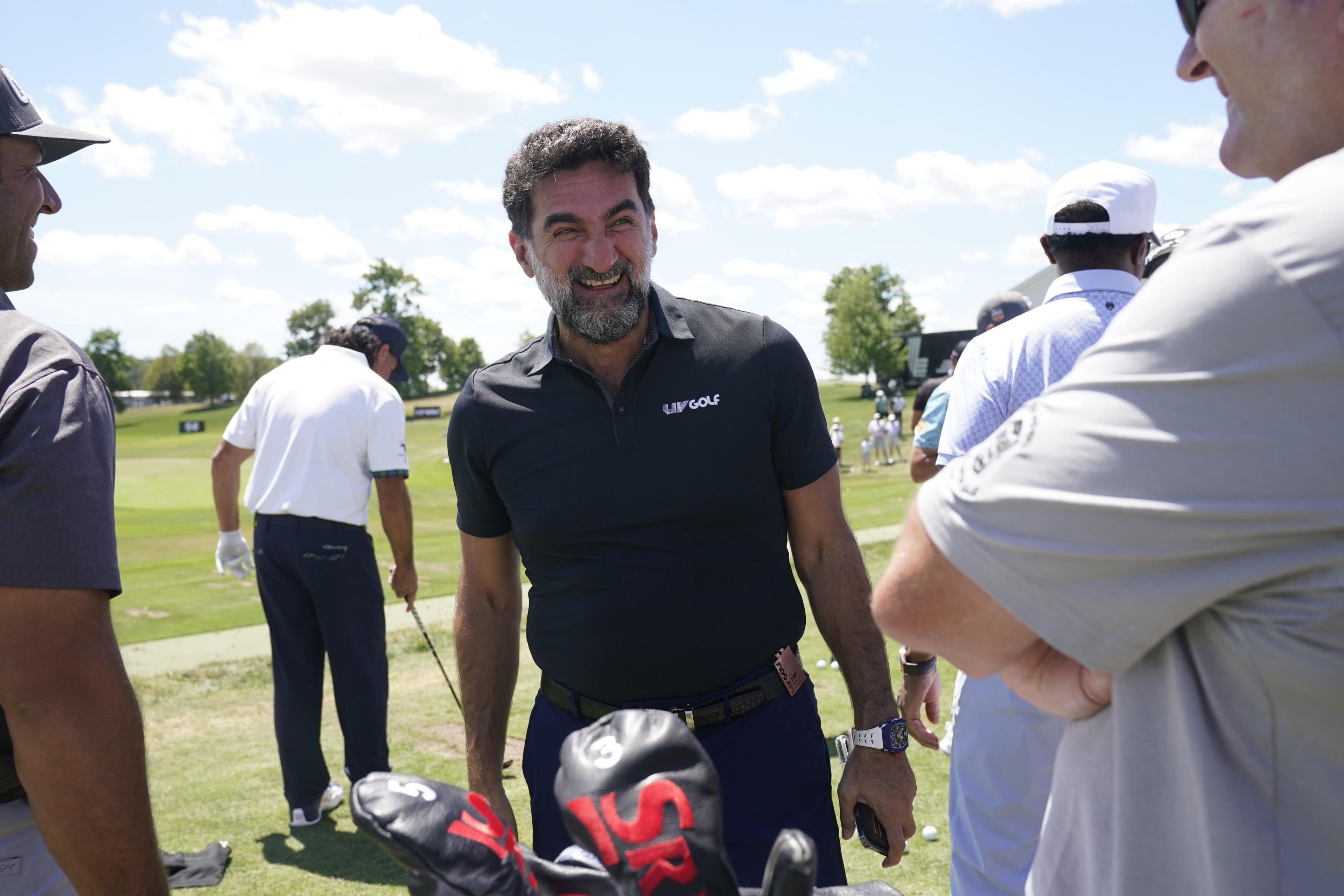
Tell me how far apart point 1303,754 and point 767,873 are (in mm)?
579

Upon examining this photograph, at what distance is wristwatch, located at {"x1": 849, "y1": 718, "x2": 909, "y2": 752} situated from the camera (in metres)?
2.58

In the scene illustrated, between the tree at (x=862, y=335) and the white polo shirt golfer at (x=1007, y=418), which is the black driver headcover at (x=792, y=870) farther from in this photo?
the tree at (x=862, y=335)

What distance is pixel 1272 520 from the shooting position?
0.95 m

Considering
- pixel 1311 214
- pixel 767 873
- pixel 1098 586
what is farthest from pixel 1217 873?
pixel 1311 214

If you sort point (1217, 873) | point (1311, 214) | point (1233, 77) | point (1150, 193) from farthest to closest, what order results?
1. point (1150, 193)
2. point (1233, 77)
3. point (1217, 873)
4. point (1311, 214)

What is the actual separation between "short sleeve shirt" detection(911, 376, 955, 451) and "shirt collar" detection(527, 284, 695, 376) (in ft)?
6.23

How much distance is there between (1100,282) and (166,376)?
396 feet

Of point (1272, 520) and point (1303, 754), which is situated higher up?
point (1272, 520)

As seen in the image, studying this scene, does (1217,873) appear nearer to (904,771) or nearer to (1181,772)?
(1181,772)

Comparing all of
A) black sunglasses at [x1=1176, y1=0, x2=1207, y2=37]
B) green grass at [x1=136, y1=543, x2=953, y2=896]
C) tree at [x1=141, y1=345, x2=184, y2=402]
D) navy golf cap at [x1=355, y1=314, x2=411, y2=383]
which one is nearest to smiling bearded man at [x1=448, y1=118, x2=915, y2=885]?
black sunglasses at [x1=1176, y1=0, x2=1207, y2=37]

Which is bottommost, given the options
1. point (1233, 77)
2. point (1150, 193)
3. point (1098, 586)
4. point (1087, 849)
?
point (1087, 849)

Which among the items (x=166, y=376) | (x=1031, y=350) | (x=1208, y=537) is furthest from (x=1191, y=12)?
(x=166, y=376)

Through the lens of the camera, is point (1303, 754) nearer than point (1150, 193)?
Yes

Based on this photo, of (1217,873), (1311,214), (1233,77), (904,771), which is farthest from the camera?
(904,771)
